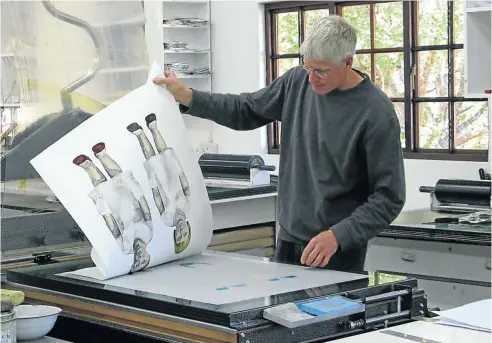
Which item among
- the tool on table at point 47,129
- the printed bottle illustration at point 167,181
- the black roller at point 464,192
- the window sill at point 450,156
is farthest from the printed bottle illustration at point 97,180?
the window sill at point 450,156

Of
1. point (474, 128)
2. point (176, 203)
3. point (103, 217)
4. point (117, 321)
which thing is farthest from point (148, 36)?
point (474, 128)

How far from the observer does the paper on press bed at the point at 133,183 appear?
1936 millimetres

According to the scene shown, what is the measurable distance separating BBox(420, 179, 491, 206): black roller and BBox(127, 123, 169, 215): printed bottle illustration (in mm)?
2131

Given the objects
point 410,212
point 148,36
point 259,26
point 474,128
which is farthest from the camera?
point 259,26

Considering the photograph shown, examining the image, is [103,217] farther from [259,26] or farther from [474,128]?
→ [259,26]

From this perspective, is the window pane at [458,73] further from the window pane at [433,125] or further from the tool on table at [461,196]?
the tool on table at [461,196]

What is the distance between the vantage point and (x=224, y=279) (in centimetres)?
196

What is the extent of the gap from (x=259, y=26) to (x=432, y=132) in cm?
191

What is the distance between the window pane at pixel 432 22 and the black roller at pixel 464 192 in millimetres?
2478

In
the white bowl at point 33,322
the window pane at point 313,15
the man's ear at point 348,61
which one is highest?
the window pane at point 313,15

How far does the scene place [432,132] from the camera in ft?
21.1

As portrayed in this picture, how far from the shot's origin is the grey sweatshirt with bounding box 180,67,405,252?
2196 mm

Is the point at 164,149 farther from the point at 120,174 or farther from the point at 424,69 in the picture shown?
the point at 424,69

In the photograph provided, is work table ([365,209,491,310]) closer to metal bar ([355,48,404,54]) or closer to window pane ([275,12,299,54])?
metal bar ([355,48,404,54])
